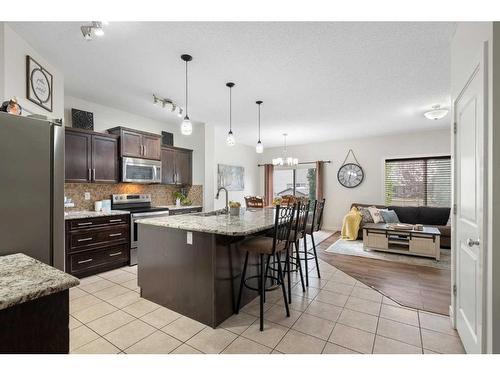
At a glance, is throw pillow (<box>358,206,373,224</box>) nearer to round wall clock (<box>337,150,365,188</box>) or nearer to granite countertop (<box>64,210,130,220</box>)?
round wall clock (<box>337,150,365,188</box>)

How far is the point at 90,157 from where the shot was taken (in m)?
3.66

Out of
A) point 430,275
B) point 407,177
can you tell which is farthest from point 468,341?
point 407,177

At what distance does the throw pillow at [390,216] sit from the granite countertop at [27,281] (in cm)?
598

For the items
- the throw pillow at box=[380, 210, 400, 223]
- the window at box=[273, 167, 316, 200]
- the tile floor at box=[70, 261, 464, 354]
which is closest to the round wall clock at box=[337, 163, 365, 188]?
the window at box=[273, 167, 316, 200]

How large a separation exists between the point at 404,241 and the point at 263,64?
3.90 meters

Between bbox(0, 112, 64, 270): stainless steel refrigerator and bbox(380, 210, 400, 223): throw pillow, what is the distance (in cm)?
591

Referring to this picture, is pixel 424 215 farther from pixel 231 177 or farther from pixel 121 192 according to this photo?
pixel 121 192

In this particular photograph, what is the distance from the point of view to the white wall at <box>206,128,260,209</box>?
6.08 m

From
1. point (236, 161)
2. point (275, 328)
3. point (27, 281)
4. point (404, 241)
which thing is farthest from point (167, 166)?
point (404, 241)

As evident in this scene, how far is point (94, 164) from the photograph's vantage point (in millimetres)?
3705

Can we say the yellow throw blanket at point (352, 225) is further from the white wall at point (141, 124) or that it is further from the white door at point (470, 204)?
the white door at point (470, 204)

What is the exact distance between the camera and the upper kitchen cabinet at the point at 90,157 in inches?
135

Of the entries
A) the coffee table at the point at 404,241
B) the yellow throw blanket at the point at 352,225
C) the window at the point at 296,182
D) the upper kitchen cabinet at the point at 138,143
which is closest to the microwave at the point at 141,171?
the upper kitchen cabinet at the point at 138,143
